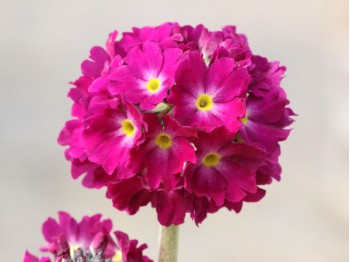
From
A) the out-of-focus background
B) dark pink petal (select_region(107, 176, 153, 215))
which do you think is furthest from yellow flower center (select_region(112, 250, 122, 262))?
the out-of-focus background

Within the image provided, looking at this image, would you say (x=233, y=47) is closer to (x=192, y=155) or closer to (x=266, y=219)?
(x=192, y=155)

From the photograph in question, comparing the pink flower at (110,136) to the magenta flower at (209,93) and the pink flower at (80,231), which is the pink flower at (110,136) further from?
the pink flower at (80,231)

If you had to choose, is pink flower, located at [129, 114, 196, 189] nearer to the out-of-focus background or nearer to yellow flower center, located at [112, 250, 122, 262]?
yellow flower center, located at [112, 250, 122, 262]

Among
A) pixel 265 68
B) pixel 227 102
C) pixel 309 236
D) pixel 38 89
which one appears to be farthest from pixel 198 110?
pixel 309 236

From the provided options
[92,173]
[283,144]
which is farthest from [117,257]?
[283,144]

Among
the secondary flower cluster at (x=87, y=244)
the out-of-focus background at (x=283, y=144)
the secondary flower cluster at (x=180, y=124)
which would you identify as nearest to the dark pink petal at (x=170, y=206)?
the secondary flower cluster at (x=180, y=124)

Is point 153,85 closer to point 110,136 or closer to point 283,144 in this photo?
point 110,136
